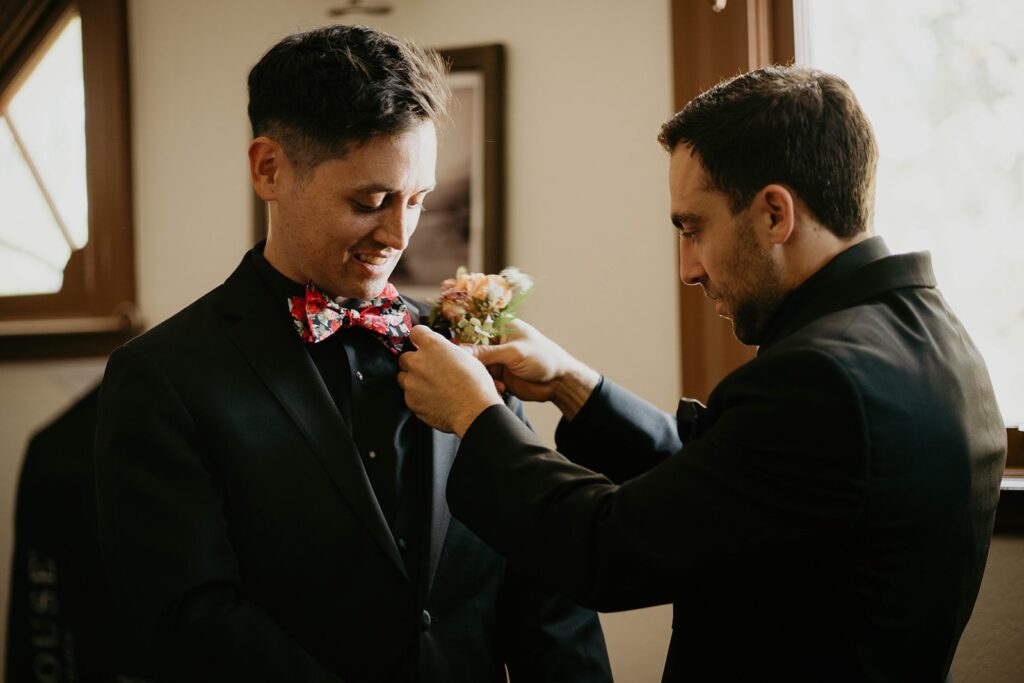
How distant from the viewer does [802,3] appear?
2.42 metres

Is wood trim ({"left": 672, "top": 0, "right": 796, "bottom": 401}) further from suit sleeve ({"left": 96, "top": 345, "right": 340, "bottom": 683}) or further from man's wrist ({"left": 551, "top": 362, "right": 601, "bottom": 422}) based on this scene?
suit sleeve ({"left": 96, "top": 345, "right": 340, "bottom": 683})

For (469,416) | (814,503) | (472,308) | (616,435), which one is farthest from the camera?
(616,435)

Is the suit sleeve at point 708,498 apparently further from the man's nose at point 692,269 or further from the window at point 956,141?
the window at point 956,141

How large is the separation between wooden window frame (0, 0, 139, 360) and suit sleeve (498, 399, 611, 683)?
2.00 meters

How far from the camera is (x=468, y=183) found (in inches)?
106

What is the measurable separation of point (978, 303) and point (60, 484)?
276cm

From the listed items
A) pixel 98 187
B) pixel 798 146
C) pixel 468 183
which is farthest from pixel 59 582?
pixel 798 146

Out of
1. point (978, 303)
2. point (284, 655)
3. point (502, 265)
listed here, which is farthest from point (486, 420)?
point (978, 303)

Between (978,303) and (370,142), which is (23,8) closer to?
(370,142)

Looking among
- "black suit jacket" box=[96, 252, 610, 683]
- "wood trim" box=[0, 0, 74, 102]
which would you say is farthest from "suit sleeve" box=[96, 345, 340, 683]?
"wood trim" box=[0, 0, 74, 102]

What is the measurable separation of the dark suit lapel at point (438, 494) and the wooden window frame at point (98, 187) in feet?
6.33

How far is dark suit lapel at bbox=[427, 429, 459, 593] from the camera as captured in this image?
154 cm

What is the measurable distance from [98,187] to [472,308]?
6.61 ft

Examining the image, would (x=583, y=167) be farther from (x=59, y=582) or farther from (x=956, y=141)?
(x=59, y=582)
